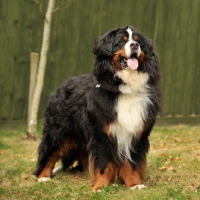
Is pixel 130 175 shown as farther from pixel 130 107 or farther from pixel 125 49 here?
pixel 125 49

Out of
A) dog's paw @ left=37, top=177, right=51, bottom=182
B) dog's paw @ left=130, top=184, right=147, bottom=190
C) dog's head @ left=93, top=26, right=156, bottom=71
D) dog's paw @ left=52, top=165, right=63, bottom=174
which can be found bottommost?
dog's paw @ left=37, top=177, right=51, bottom=182

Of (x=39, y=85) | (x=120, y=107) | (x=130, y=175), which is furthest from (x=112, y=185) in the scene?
(x=39, y=85)

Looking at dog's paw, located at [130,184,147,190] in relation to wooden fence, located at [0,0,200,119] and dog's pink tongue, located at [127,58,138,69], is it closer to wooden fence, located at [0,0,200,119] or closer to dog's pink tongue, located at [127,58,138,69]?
dog's pink tongue, located at [127,58,138,69]

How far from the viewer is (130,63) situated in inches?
235

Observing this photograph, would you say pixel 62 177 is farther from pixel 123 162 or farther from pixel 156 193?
pixel 156 193

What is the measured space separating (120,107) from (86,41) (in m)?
4.62

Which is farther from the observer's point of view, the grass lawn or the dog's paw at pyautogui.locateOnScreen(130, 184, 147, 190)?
the dog's paw at pyautogui.locateOnScreen(130, 184, 147, 190)

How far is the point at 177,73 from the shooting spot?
1158 cm

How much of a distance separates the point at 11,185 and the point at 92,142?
45.7 inches

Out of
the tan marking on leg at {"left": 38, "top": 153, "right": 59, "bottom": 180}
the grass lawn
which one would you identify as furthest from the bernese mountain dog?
the tan marking on leg at {"left": 38, "top": 153, "right": 59, "bottom": 180}

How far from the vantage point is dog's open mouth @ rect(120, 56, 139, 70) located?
19.5ft

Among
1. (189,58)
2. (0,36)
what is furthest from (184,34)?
(0,36)

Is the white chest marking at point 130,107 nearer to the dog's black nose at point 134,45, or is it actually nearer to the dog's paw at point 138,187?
the dog's black nose at point 134,45

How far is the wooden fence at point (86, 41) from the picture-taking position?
983 cm
